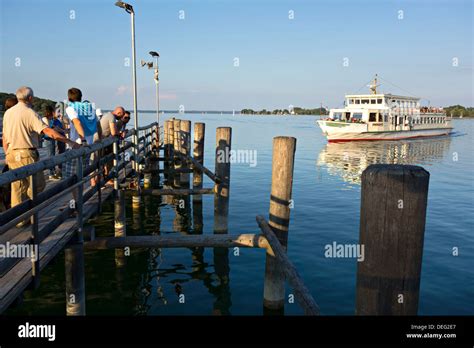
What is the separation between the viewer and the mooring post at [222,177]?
10484 mm

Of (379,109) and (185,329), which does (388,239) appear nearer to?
(185,329)

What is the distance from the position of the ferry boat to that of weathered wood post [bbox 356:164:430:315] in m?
46.0

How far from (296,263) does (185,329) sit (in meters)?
6.22

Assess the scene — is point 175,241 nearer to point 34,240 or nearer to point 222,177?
point 34,240

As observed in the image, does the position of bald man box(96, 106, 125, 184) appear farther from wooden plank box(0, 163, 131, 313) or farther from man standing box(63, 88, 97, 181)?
wooden plank box(0, 163, 131, 313)

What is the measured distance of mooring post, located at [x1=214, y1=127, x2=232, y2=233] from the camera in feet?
34.4

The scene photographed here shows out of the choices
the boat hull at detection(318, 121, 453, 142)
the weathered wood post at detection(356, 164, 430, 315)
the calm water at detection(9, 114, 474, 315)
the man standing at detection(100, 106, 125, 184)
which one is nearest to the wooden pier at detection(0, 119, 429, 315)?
the weathered wood post at detection(356, 164, 430, 315)

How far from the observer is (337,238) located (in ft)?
39.6

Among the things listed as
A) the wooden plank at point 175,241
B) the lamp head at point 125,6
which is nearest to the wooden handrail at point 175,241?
the wooden plank at point 175,241

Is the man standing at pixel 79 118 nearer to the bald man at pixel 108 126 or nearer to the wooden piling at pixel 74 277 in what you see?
the bald man at pixel 108 126

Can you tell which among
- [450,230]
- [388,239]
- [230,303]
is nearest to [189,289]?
[230,303]

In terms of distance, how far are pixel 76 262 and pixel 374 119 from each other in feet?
161

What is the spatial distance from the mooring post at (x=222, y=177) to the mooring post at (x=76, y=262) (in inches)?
214

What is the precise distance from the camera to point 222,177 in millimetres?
10508
